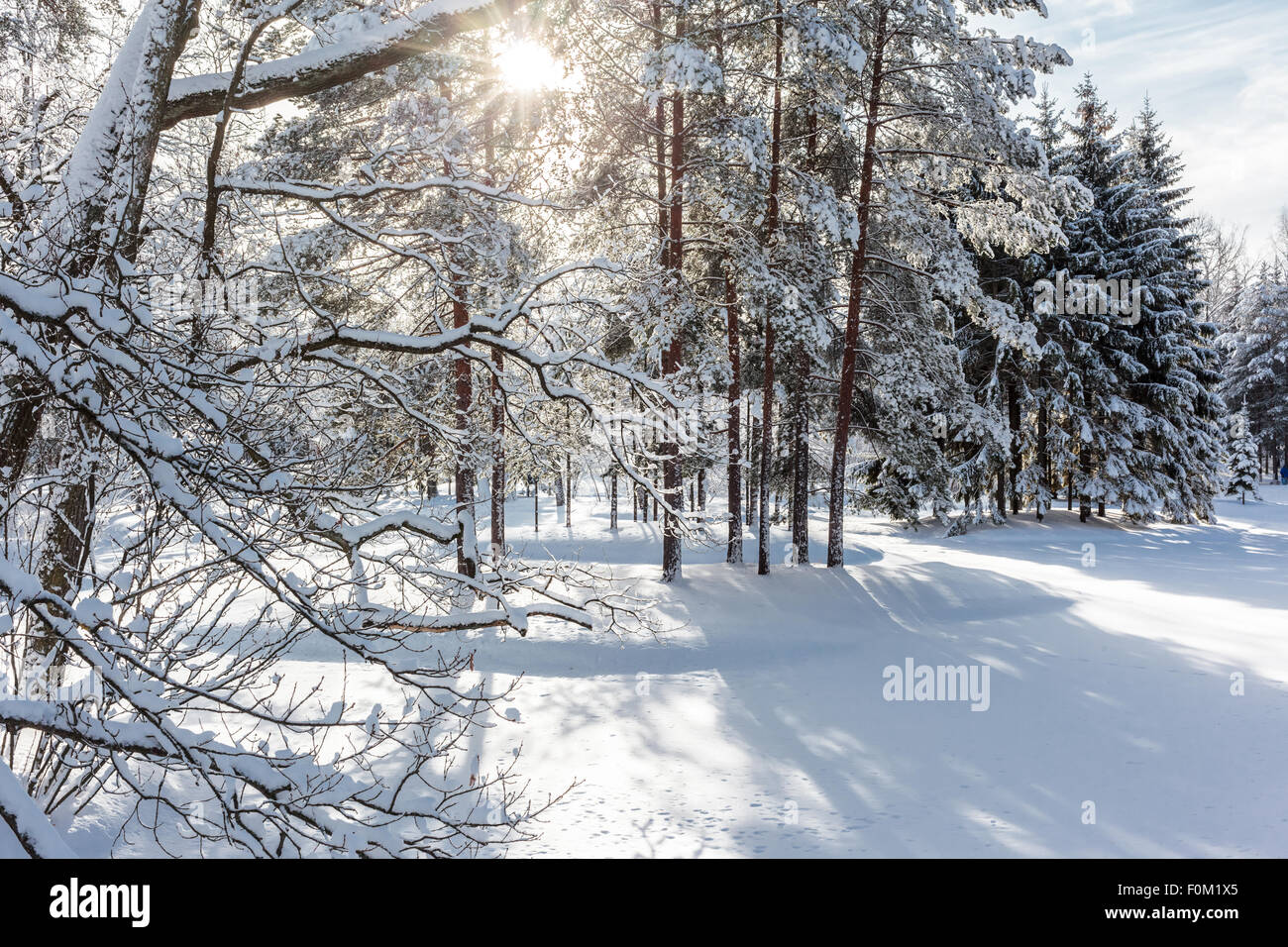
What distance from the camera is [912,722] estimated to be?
8.89 metres

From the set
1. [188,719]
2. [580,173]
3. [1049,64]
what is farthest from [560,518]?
[188,719]

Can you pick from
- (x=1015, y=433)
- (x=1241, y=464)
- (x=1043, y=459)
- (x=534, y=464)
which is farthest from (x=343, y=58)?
(x=1241, y=464)

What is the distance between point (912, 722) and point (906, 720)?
0.26ft

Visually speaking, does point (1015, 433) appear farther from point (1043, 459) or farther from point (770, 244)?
point (770, 244)

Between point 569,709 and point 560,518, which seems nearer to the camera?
point 569,709

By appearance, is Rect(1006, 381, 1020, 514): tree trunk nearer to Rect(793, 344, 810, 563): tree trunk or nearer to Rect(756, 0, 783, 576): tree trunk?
Rect(793, 344, 810, 563): tree trunk

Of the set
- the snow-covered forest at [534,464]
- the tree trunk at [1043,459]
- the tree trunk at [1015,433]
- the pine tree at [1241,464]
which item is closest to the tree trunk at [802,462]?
the snow-covered forest at [534,464]

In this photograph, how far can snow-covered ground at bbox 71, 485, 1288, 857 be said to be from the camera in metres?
6.15

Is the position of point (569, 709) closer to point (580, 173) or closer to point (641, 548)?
point (580, 173)

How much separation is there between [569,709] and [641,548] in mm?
14689

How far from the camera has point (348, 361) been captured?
14.5 feet

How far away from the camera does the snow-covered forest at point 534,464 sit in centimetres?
343

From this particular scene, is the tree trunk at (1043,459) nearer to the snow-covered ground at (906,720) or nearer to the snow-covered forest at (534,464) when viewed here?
the snow-covered forest at (534,464)

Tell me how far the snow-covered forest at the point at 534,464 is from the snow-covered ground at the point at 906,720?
0.22 ft
